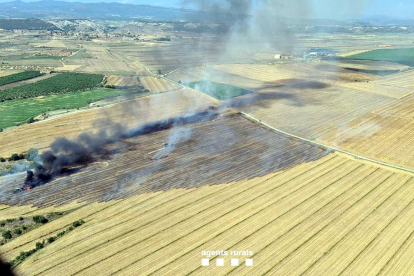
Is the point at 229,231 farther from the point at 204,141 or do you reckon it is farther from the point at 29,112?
the point at 29,112

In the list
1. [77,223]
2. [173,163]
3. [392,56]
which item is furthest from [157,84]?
[392,56]

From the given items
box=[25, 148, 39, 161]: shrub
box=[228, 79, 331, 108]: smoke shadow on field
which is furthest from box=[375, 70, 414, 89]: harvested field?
box=[25, 148, 39, 161]: shrub

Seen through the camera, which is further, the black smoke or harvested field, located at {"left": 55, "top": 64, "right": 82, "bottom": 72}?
harvested field, located at {"left": 55, "top": 64, "right": 82, "bottom": 72}

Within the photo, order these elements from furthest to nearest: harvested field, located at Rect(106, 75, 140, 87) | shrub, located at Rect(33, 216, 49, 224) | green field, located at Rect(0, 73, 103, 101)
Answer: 1. harvested field, located at Rect(106, 75, 140, 87)
2. green field, located at Rect(0, 73, 103, 101)
3. shrub, located at Rect(33, 216, 49, 224)

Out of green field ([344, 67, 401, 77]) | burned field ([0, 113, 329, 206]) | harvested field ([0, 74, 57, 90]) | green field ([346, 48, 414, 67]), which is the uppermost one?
green field ([346, 48, 414, 67])

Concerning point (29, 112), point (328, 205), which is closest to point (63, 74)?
point (29, 112)

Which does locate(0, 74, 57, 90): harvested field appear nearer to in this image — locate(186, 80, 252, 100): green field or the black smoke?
locate(186, 80, 252, 100): green field

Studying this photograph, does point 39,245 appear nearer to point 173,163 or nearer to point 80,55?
point 173,163
